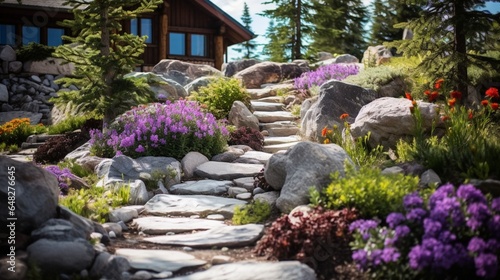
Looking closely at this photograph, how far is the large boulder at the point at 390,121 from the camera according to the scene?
26.9ft

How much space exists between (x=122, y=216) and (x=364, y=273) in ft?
11.6

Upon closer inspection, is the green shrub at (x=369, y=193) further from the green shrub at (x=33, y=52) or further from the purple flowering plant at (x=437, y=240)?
the green shrub at (x=33, y=52)

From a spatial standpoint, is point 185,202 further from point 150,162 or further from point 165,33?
point 165,33

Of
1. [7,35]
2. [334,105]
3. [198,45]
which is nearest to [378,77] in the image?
[334,105]

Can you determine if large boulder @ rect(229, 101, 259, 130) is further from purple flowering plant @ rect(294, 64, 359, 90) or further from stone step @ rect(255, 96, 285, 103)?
A: purple flowering plant @ rect(294, 64, 359, 90)

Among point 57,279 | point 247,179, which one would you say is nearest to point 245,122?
point 247,179

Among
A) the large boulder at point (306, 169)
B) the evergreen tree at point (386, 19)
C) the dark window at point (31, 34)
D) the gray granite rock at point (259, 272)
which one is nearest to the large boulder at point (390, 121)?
the large boulder at point (306, 169)

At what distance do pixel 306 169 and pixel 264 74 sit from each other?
12311mm

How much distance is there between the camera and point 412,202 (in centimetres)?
477

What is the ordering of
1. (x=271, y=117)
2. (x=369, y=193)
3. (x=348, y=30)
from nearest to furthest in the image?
(x=369, y=193)
(x=271, y=117)
(x=348, y=30)

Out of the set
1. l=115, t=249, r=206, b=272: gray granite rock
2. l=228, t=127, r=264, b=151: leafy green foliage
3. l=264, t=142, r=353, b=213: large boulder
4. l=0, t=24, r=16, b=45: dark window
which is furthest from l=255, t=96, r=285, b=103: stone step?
l=0, t=24, r=16, b=45: dark window

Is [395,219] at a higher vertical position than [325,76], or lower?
lower

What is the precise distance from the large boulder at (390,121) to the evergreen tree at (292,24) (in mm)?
15226

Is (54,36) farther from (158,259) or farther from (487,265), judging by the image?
(487,265)
